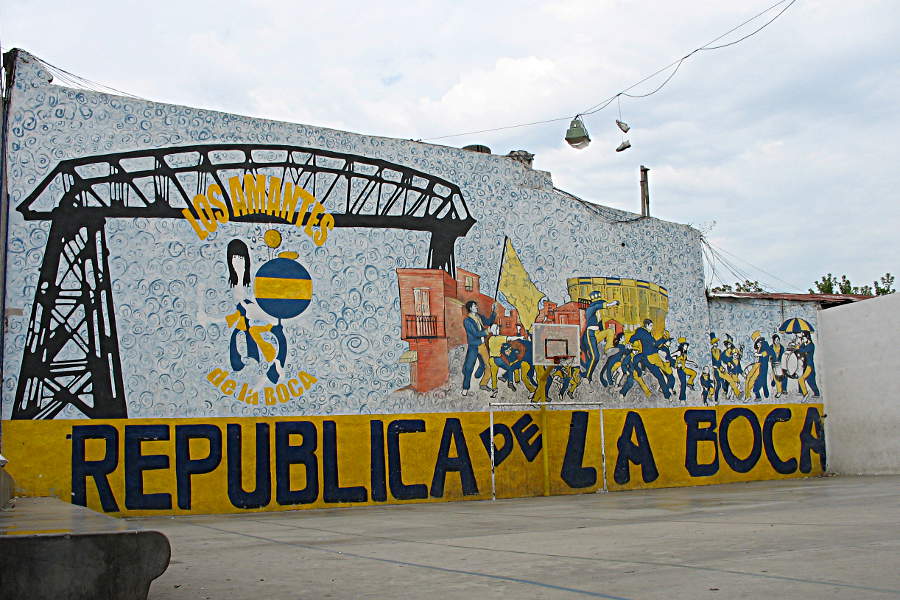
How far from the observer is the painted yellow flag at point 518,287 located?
17391 millimetres

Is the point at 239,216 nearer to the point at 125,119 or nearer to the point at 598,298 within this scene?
the point at 125,119

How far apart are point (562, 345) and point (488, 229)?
8.88ft

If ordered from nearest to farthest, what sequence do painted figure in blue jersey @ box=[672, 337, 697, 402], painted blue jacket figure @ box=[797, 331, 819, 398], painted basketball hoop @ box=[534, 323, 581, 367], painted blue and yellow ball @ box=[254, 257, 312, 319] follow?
painted blue and yellow ball @ box=[254, 257, 312, 319], painted basketball hoop @ box=[534, 323, 581, 367], painted figure in blue jersey @ box=[672, 337, 697, 402], painted blue jacket figure @ box=[797, 331, 819, 398]

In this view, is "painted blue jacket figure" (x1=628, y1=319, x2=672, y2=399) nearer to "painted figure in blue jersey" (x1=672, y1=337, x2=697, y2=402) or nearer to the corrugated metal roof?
"painted figure in blue jersey" (x1=672, y1=337, x2=697, y2=402)

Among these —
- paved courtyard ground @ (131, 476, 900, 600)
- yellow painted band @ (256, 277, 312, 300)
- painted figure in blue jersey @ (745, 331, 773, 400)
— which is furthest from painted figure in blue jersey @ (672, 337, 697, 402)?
yellow painted band @ (256, 277, 312, 300)

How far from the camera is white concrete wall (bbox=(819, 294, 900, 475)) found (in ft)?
65.1

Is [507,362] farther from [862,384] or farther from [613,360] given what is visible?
[862,384]

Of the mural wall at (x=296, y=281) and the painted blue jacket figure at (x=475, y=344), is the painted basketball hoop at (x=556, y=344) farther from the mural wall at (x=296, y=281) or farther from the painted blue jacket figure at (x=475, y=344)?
the painted blue jacket figure at (x=475, y=344)

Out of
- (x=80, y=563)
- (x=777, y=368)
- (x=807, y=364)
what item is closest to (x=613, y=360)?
(x=777, y=368)

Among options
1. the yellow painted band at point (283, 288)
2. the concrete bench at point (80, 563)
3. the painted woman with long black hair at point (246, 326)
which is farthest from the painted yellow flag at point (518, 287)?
the concrete bench at point (80, 563)

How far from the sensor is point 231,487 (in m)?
14.5

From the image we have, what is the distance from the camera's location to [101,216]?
14312 millimetres

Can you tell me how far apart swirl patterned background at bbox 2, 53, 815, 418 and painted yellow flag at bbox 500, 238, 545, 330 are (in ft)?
0.64

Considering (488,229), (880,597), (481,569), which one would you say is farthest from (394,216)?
(880,597)
